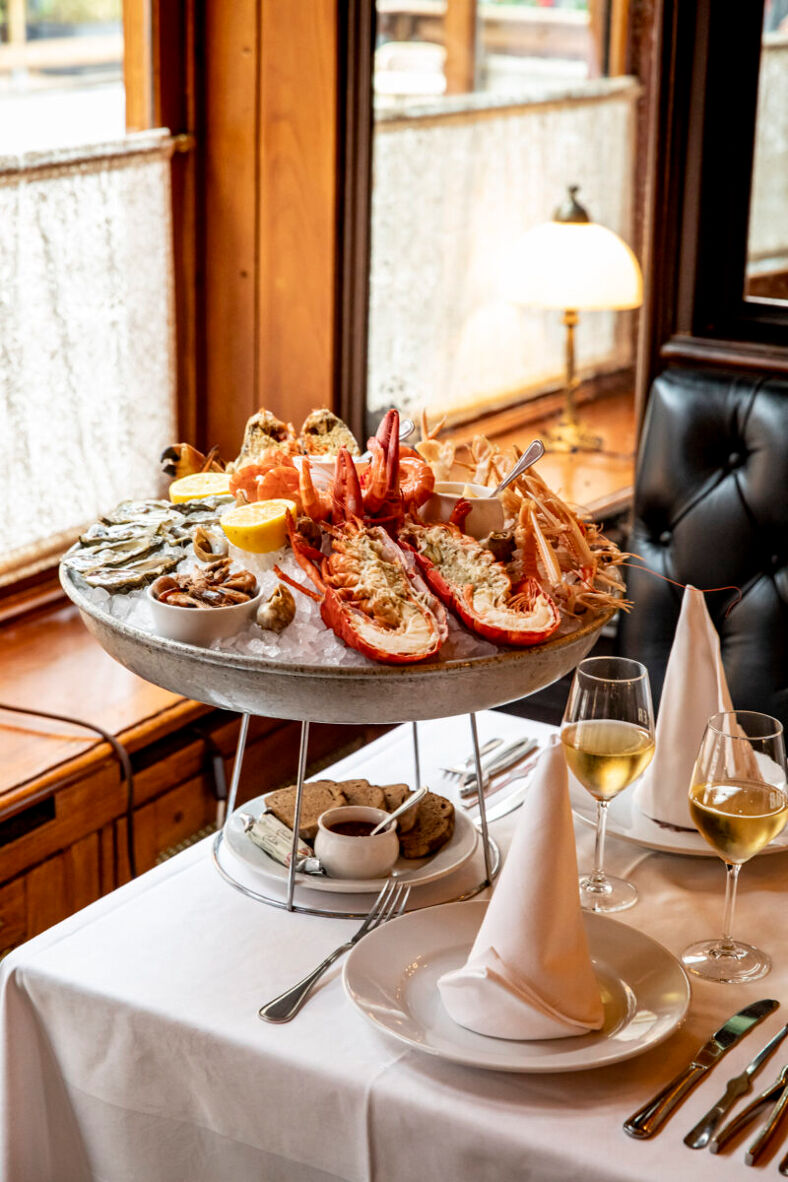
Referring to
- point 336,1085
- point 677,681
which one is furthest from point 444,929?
point 677,681

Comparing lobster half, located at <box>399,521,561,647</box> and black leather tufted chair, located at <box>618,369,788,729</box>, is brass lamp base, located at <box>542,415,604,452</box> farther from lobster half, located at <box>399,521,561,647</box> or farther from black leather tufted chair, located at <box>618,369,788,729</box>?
lobster half, located at <box>399,521,561,647</box>

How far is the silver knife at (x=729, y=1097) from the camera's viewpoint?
0.88m

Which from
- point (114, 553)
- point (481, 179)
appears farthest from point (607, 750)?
point (481, 179)

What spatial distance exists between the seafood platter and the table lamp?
125cm

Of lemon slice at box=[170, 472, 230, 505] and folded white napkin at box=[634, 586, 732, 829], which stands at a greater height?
lemon slice at box=[170, 472, 230, 505]

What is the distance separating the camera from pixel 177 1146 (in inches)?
41.2

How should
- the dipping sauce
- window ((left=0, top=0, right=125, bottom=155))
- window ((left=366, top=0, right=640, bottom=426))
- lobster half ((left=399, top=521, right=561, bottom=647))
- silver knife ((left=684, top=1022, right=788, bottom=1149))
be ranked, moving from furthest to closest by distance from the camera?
window ((left=366, top=0, right=640, bottom=426)), window ((left=0, top=0, right=125, bottom=155)), the dipping sauce, lobster half ((left=399, top=521, right=561, bottom=647)), silver knife ((left=684, top=1022, right=788, bottom=1149))

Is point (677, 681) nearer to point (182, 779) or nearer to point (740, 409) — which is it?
point (740, 409)

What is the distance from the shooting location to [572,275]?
8.48ft

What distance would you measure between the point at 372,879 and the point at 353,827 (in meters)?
0.06

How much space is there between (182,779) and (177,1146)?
124cm

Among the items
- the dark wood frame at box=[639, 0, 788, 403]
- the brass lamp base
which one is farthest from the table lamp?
the dark wood frame at box=[639, 0, 788, 403]

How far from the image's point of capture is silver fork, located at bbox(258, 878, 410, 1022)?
101 cm

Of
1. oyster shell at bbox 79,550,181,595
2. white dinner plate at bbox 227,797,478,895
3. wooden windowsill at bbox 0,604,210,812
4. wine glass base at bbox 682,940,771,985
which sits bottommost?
wooden windowsill at bbox 0,604,210,812
